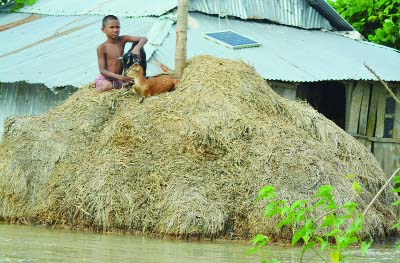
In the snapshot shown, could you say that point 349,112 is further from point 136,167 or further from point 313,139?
point 136,167

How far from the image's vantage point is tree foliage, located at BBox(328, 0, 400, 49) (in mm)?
18516

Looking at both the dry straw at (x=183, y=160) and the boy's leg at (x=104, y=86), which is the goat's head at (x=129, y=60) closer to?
the boy's leg at (x=104, y=86)

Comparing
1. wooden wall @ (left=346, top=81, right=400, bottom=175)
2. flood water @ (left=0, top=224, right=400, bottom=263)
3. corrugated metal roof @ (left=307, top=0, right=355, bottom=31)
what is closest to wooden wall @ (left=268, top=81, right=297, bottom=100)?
wooden wall @ (left=346, top=81, right=400, bottom=175)

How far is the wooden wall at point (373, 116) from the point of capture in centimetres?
1611

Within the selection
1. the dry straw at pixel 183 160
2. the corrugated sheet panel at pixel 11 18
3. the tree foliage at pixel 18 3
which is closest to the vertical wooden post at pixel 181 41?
the dry straw at pixel 183 160

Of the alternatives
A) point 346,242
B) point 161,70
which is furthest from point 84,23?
point 346,242

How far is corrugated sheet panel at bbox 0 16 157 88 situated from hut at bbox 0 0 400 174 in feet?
0.07

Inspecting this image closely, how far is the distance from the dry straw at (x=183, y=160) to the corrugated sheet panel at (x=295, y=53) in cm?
202

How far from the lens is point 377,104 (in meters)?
16.2

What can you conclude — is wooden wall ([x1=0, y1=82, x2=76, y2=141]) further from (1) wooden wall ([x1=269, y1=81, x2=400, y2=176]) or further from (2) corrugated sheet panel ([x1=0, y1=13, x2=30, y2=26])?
(1) wooden wall ([x1=269, y1=81, x2=400, y2=176])

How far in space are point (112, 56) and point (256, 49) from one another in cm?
371

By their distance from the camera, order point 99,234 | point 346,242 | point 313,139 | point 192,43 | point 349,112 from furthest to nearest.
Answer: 1. point 349,112
2. point 192,43
3. point 313,139
4. point 99,234
5. point 346,242

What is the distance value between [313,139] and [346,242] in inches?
277

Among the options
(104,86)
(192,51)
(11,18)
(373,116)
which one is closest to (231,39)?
(192,51)
